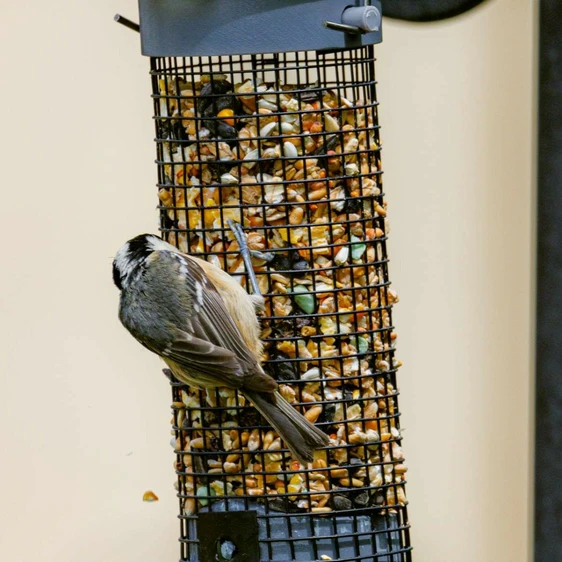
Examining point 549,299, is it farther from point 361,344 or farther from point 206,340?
point 206,340

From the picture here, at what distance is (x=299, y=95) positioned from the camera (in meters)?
2.89

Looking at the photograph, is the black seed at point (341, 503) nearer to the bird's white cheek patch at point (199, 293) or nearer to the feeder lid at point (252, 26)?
the bird's white cheek patch at point (199, 293)

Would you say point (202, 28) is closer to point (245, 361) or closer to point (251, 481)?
point (245, 361)

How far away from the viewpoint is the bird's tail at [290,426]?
2.70m

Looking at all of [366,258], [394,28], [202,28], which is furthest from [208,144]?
[394,28]

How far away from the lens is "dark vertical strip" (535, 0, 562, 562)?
3.56 metres

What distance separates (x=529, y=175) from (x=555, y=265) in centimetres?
41

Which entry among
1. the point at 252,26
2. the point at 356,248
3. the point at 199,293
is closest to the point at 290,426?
the point at 199,293

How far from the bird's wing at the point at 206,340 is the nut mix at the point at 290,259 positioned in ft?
0.50

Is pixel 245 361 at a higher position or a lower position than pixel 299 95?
lower

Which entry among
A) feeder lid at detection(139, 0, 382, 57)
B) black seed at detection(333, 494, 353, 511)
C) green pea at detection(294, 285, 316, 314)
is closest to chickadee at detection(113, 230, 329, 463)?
green pea at detection(294, 285, 316, 314)

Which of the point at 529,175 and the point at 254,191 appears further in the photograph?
the point at 529,175

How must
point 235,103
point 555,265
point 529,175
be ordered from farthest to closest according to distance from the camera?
point 529,175 → point 555,265 → point 235,103

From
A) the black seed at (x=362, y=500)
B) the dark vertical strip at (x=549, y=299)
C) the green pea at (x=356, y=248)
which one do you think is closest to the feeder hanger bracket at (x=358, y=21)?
the green pea at (x=356, y=248)
